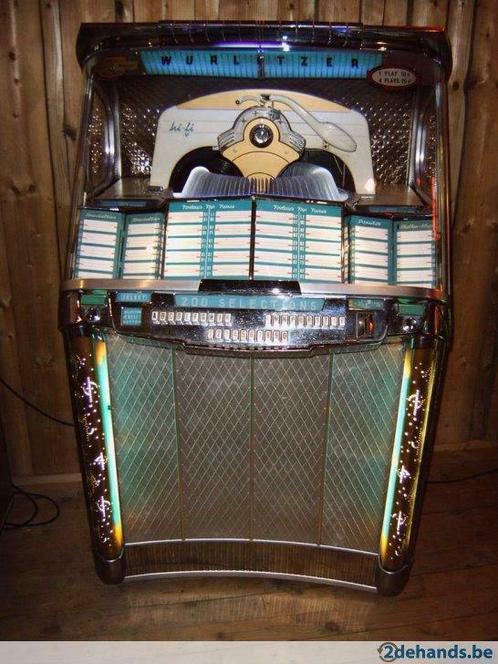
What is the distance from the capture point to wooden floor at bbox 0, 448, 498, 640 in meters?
1.59

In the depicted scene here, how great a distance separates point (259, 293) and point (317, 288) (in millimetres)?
143

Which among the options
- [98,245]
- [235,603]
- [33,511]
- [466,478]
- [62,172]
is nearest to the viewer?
[98,245]

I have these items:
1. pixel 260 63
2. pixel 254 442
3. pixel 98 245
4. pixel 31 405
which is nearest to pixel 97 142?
pixel 98 245

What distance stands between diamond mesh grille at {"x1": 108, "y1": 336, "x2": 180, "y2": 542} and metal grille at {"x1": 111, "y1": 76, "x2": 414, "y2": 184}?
63cm

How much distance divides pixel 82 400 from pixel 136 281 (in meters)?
0.39

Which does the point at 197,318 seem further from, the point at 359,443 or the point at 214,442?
the point at 359,443

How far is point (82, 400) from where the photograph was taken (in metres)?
1.46

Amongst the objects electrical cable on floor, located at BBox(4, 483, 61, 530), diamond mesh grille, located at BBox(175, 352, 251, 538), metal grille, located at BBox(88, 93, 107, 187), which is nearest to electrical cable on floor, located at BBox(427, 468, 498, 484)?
diamond mesh grille, located at BBox(175, 352, 251, 538)

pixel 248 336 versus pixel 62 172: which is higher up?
pixel 62 172

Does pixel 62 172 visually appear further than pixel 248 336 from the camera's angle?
Yes

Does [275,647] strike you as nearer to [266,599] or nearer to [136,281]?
[266,599]

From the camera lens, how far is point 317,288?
128 cm

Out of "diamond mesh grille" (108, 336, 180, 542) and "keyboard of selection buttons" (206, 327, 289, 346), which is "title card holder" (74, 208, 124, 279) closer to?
"diamond mesh grille" (108, 336, 180, 542)

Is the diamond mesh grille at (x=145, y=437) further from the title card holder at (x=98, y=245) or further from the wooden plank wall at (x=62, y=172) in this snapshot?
the wooden plank wall at (x=62, y=172)
